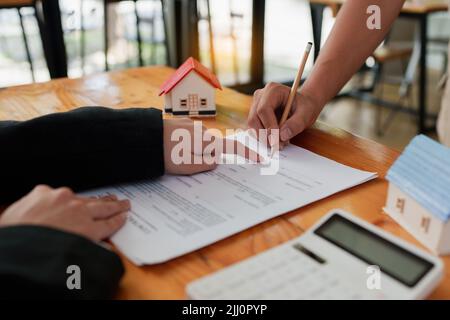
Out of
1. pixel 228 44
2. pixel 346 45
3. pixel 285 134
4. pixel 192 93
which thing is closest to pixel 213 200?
pixel 285 134

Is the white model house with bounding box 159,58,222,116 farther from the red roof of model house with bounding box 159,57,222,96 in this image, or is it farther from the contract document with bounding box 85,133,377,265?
the contract document with bounding box 85,133,377,265

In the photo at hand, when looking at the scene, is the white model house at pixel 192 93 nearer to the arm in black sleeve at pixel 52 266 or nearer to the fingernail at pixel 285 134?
the fingernail at pixel 285 134

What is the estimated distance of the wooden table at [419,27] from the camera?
2682 mm

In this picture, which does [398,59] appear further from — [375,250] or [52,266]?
[52,266]

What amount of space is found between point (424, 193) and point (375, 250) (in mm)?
93

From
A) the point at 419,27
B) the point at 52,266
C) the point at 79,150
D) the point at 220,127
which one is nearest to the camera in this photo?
the point at 52,266

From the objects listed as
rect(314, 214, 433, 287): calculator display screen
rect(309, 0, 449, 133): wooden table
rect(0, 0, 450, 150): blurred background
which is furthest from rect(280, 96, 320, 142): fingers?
rect(309, 0, 449, 133): wooden table

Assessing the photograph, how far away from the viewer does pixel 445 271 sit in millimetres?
452

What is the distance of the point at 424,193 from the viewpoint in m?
0.48

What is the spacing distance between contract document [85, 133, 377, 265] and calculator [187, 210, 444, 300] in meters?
0.07

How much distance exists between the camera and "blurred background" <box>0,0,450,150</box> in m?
2.53

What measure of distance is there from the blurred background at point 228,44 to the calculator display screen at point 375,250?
2044mm
